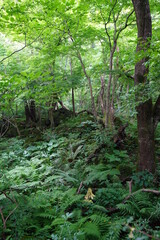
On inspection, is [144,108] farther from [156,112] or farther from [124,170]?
[124,170]

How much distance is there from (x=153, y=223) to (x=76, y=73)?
716cm

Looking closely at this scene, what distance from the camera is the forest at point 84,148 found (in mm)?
2729

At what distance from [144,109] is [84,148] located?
9.62ft

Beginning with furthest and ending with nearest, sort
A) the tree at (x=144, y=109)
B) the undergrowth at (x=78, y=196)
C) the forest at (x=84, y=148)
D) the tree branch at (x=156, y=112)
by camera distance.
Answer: the tree branch at (x=156, y=112) < the tree at (x=144, y=109) < the forest at (x=84, y=148) < the undergrowth at (x=78, y=196)

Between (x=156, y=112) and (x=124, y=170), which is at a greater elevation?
(x=156, y=112)

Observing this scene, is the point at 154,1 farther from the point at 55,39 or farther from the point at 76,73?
the point at 76,73

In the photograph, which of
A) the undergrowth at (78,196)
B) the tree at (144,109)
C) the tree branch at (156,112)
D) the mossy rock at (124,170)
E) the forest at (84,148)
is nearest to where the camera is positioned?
the undergrowth at (78,196)

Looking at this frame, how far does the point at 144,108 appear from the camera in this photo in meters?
3.88

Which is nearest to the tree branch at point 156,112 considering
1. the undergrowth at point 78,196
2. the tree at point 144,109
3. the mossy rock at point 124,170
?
the tree at point 144,109

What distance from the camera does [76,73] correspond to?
28.2 feet

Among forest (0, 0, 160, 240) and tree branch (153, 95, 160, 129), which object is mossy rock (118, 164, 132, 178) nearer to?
forest (0, 0, 160, 240)

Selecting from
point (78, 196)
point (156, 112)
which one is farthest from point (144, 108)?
point (78, 196)

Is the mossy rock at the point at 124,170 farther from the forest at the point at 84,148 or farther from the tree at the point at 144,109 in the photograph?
the tree at the point at 144,109

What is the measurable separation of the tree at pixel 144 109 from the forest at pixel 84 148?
21 mm
